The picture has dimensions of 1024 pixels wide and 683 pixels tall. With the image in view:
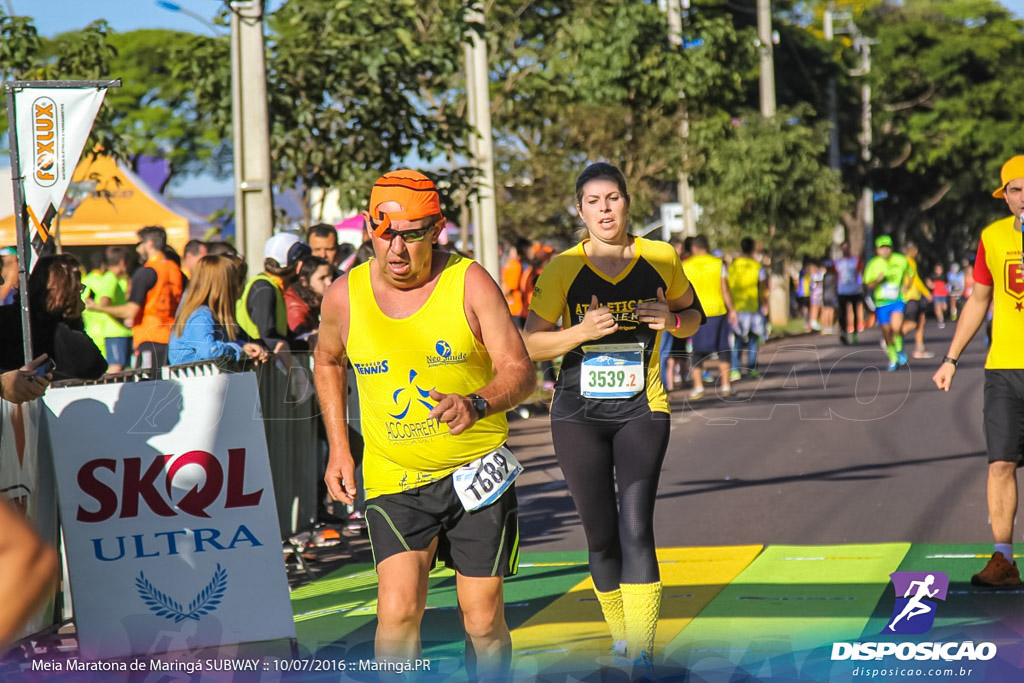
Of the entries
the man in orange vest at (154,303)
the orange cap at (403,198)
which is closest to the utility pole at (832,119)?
the man in orange vest at (154,303)

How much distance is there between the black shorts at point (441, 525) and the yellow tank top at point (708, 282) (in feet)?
41.8

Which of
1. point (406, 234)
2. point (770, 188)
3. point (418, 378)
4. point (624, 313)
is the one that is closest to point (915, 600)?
point (624, 313)

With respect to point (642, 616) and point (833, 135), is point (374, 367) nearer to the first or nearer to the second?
point (642, 616)

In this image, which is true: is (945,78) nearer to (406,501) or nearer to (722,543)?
(722,543)

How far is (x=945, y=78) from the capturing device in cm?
5850

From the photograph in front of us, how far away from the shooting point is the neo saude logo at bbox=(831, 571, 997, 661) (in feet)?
18.0

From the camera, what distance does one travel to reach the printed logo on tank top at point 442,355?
4582 mm

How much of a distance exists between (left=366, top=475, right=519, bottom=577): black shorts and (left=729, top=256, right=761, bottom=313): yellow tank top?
616 inches

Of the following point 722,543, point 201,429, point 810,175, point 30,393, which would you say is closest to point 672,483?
point 722,543

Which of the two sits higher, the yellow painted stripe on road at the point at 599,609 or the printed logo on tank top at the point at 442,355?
the printed logo on tank top at the point at 442,355

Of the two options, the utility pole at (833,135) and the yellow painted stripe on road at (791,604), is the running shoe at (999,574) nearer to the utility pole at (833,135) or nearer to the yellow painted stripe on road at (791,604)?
the yellow painted stripe on road at (791,604)

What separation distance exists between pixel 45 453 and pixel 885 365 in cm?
1818

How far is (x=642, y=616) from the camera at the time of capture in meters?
5.39

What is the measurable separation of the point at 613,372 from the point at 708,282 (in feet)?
38.9
